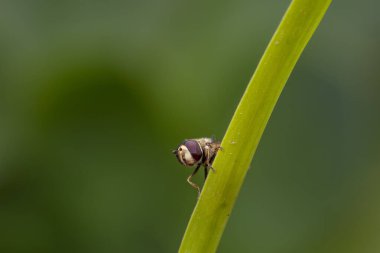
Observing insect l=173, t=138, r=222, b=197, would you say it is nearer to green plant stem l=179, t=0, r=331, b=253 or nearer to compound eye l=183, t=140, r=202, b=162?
compound eye l=183, t=140, r=202, b=162

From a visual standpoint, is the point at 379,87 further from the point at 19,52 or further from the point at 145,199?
the point at 19,52

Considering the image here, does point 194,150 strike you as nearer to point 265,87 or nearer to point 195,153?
point 195,153

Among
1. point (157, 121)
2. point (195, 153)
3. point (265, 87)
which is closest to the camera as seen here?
point (265, 87)

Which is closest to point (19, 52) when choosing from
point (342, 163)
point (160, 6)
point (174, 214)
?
point (160, 6)

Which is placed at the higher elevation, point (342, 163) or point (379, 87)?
point (379, 87)

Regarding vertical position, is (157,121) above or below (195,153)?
below

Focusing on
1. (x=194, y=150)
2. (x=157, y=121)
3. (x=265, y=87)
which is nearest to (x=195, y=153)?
(x=194, y=150)

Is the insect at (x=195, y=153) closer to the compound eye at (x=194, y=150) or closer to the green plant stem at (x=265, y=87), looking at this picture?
the compound eye at (x=194, y=150)

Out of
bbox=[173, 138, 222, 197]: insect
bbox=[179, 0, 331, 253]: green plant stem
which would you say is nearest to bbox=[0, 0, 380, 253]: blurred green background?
bbox=[173, 138, 222, 197]: insect

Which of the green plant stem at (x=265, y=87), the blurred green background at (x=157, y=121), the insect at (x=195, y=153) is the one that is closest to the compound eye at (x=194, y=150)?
the insect at (x=195, y=153)
